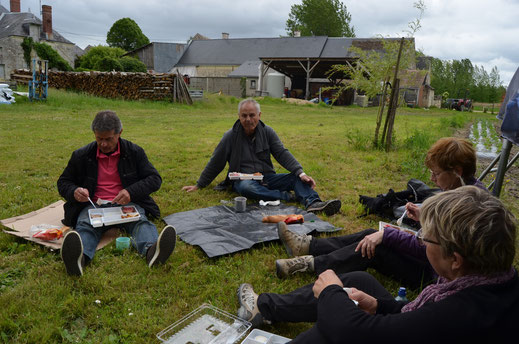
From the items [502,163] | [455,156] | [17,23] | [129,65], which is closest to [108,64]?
[129,65]

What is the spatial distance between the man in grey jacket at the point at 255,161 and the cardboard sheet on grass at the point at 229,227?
1.08 feet

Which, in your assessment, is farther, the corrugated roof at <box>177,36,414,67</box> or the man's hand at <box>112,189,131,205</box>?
the corrugated roof at <box>177,36,414,67</box>

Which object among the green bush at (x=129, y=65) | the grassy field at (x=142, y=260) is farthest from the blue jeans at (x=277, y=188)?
the green bush at (x=129, y=65)

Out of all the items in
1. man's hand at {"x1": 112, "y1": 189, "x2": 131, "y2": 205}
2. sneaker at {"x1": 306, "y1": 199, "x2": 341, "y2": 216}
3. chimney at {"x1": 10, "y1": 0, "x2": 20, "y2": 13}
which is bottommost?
sneaker at {"x1": 306, "y1": 199, "x2": 341, "y2": 216}

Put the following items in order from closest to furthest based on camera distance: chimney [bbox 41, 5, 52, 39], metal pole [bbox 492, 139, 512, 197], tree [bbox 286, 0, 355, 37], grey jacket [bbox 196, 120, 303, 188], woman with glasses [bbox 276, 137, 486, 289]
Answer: woman with glasses [bbox 276, 137, 486, 289]
metal pole [bbox 492, 139, 512, 197]
grey jacket [bbox 196, 120, 303, 188]
chimney [bbox 41, 5, 52, 39]
tree [bbox 286, 0, 355, 37]

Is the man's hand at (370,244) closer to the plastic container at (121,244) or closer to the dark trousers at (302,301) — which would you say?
the dark trousers at (302,301)

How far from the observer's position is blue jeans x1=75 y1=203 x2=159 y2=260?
10.3 feet

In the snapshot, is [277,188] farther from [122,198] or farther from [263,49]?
[263,49]

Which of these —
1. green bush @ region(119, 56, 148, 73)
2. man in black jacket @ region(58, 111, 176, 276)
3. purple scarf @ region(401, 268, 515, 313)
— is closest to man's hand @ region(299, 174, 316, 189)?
man in black jacket @ region(58, 111, 176, 276)

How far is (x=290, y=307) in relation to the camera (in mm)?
2205

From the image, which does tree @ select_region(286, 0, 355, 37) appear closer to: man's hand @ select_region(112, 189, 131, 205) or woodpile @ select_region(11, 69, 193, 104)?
woodpile @ select_region(11, 69, 193, 104)

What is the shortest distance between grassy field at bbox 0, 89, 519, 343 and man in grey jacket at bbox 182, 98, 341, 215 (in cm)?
47

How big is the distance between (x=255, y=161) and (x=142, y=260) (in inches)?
95.7

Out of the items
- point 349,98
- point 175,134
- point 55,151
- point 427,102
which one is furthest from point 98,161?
point 427,102
